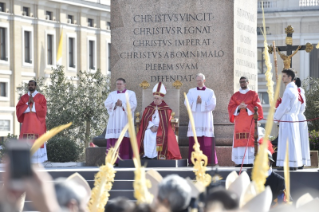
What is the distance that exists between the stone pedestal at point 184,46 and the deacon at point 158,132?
53cm

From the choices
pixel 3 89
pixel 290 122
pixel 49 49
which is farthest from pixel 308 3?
pixel 290 122

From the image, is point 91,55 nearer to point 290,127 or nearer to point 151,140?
→ point 151,140

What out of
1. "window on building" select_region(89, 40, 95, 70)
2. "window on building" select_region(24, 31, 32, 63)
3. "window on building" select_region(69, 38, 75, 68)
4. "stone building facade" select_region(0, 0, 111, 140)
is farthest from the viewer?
"window on building" select_region(89, 40, 95, 70)

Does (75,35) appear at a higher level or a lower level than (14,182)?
higher

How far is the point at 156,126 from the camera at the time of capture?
15.5 meters

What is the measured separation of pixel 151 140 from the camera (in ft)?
50.9

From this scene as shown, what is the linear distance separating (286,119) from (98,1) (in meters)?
44.4

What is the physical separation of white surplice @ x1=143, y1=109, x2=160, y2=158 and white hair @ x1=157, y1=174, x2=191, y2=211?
10149 millimetres

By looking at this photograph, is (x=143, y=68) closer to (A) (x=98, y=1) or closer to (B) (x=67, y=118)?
(B) (x=67, y=118)

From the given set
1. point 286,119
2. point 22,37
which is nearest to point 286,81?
point 286,119

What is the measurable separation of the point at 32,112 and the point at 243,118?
450 centimetres

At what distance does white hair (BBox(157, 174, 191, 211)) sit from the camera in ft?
17.1

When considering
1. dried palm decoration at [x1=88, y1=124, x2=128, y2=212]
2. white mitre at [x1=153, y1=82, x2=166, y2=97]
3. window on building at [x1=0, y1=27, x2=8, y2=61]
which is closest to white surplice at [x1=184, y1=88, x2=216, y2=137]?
white mitre at [x1=153, y1=82, x2=166, y2=97]

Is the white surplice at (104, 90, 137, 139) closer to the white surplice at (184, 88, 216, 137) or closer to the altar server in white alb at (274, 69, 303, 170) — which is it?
the white surplice at (184, 88, 216, 137)
